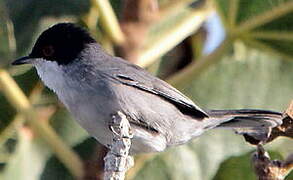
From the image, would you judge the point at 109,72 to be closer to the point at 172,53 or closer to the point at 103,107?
the point at 103,107

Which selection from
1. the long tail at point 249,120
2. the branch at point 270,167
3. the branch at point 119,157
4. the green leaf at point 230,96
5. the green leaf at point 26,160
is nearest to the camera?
the branch at point 119,157

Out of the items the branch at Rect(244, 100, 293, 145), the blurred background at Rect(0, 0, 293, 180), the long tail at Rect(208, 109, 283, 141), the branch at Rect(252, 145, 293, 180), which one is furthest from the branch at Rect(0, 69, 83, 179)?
the branch at Rect(252, 145, 293, 180)

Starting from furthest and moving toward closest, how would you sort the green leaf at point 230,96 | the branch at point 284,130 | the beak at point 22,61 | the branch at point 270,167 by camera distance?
1. the green leaf at point 230,96
2. the beak at point 22,61
3. the branch at point 284,130
4. the branch at point 270,167

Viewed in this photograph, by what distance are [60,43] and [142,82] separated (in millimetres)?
402

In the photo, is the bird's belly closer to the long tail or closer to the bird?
the bird

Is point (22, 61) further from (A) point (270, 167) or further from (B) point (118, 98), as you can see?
(A) point (270, 167)

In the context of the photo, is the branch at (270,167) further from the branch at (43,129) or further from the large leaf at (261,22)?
the large leaf at (261,22)

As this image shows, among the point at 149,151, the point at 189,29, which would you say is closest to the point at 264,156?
the point at 149,151

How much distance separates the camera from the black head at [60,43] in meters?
3.82

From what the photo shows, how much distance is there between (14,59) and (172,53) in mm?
799

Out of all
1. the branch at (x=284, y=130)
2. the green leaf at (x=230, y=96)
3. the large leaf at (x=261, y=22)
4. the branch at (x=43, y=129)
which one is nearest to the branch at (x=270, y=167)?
the branch at (x=284, y=130)

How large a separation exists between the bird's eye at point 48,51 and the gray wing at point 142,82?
0.94 feet

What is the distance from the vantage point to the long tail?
3.33 metres

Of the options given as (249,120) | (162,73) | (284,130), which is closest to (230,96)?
(162,73)
